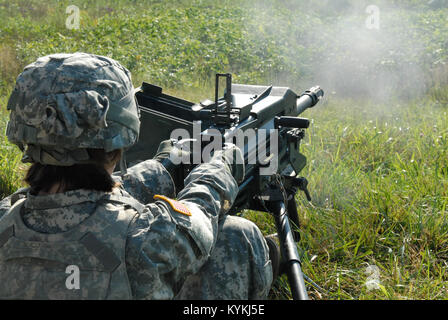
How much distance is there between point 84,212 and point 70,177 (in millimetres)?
140

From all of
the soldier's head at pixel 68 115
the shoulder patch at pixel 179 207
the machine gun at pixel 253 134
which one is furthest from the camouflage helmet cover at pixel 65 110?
the machine gun at pixel 253 134

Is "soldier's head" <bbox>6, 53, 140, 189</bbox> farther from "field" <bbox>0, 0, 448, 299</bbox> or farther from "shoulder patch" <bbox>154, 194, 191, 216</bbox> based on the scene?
"field" <bbox>0, 0, 448, 299</bbox>

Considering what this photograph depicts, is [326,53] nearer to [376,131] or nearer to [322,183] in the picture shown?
[376,131]

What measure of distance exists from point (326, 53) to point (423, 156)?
5.28 meters

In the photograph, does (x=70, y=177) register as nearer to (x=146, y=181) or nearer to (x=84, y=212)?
(x=84, y=212)

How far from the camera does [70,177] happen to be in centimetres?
177

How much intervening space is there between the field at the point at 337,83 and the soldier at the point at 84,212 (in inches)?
57.6

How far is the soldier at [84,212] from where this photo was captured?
1646 mm

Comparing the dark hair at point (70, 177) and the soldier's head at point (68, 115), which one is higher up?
the soldier's head at point (68, 115)

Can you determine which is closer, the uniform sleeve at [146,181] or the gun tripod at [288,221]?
the uniform sleeve at [146,181]

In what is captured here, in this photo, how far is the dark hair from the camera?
5.79ft

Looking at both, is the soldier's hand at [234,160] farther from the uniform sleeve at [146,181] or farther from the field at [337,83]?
the field at [337,83]

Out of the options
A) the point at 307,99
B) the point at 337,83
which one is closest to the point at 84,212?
the point at 307,99

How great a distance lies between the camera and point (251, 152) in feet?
9.04
